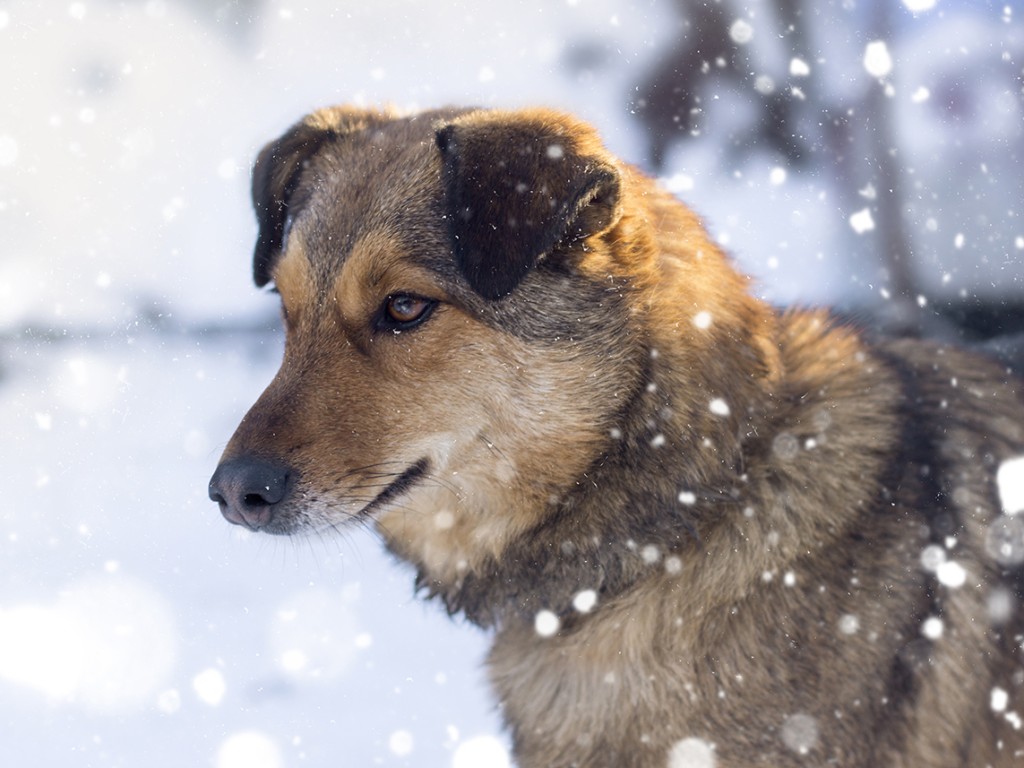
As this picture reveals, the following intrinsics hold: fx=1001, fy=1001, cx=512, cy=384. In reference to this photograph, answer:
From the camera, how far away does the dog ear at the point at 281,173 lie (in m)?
3.43

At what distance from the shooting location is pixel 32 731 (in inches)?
194

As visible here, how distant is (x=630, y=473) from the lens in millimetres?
2758

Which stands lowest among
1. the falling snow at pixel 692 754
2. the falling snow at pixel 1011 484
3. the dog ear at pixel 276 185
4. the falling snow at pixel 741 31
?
the falling snow at pixel 692 754

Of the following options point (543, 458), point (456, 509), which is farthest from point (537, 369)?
point (456, 509)

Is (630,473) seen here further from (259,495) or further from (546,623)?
(259,495)

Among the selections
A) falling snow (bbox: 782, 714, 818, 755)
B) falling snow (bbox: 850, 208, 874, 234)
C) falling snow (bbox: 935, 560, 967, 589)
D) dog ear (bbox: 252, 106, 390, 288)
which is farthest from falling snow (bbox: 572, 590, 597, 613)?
falling snow (bbox: 850, 208, 874, 234)

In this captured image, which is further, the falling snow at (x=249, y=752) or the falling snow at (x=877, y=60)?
the falling snow at (x=877, y=60)

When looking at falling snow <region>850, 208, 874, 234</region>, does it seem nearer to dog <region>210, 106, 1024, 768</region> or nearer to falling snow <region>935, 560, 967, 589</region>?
dog <region>210, 106, 1024, 768</region>

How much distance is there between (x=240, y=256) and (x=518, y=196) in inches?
79.2

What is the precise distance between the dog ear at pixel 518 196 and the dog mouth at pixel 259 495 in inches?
28.3

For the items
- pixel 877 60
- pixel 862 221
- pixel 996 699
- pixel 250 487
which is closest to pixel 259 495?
pixel 250 487

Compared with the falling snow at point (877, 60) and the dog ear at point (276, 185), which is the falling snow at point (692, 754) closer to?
the dog ear at point (276, 185)

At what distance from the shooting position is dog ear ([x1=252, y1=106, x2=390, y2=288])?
3430 mm

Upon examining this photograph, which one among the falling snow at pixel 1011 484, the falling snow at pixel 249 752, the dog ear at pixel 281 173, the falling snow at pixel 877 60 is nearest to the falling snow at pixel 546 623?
the falling snow at pixel 1011 484
